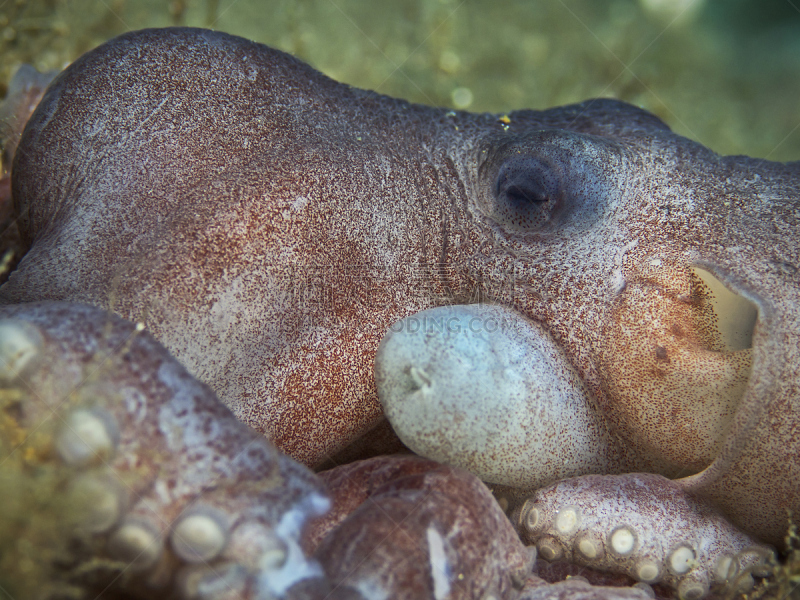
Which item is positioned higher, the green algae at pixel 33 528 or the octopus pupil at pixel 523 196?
the octopus pupil at pixel 523 196

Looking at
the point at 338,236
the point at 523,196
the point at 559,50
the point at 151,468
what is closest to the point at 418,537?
the point at 151,468

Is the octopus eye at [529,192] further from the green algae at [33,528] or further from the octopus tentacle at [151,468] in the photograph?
the green algae at [33,528]

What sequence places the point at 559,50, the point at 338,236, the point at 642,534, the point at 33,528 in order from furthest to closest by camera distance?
the point at 559,50 → the point at 338,236 → the point at 642,534 → the point at 33,528

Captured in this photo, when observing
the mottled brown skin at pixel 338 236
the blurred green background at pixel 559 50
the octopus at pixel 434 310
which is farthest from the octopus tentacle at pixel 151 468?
the blurred green background at pixel 559 50

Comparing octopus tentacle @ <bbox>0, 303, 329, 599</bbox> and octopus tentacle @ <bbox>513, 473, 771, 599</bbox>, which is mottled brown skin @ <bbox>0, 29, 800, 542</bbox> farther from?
octopus tentacle @ <bbox>0, 303, 329, 599</bbox>

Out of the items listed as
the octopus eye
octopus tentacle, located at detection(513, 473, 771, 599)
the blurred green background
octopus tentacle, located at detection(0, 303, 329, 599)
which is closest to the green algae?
octopus tentacle, located at detection(0, 303, 329, 599)

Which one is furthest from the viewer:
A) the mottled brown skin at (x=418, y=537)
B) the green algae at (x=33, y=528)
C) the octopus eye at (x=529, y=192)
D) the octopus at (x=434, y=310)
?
the octopus eye at (x=529, y=192)

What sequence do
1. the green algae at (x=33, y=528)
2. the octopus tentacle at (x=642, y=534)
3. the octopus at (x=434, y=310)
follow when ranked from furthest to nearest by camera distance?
the octopus tentacle at (x=642, y=534)
the octopus at (x=434, y=310)
the green algae at (x=33, y=528)

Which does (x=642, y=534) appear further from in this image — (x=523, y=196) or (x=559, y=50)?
(x=559, y=50)
